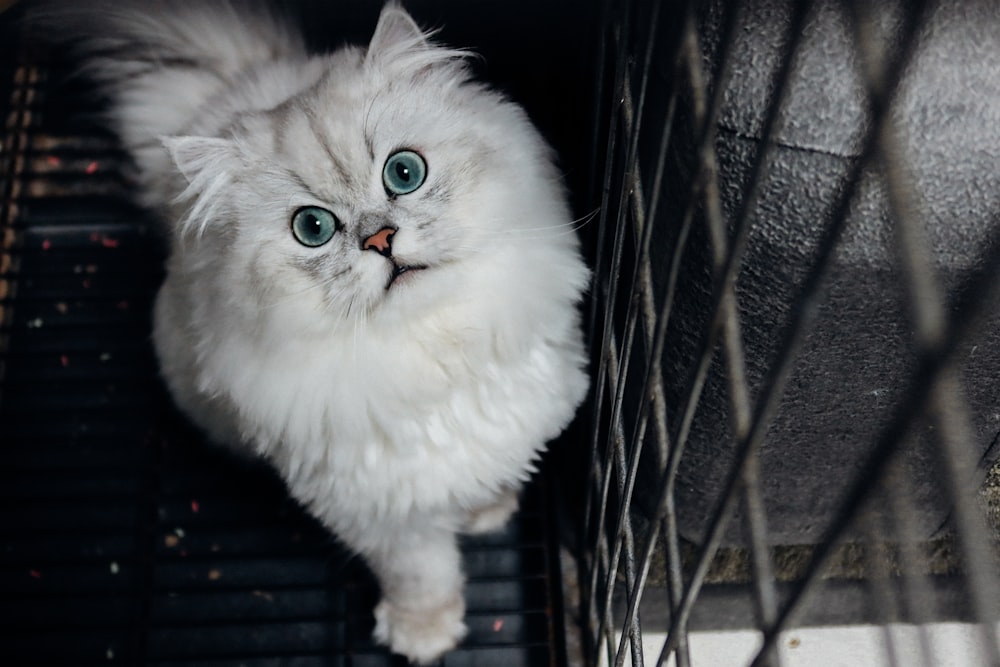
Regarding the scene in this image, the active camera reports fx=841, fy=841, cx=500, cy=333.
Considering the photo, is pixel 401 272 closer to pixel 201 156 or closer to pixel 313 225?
pixel 313 225

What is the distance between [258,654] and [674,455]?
38.4 inches

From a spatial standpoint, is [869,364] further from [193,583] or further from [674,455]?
[193,583]

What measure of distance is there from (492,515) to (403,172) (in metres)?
0.69

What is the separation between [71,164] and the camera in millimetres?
1673

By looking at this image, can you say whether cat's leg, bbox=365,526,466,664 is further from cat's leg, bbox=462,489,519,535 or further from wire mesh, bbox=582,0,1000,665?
wire mesh, bbox=582,0,1000,665

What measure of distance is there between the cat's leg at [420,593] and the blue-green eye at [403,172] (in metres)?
0.48

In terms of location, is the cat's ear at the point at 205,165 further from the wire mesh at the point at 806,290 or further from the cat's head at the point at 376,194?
the wire mesh at the point at 806,290

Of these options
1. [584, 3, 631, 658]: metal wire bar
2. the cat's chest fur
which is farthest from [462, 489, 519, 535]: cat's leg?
the cat's chest fur

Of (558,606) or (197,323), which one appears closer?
(197,323)

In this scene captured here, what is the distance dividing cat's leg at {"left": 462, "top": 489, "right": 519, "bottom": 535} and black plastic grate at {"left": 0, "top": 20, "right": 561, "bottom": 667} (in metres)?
0.03

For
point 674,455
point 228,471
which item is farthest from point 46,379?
point 674,455

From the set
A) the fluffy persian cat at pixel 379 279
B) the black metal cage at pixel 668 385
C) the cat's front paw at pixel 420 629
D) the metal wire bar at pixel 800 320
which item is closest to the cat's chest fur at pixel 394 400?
the fluffy persian cat at pixel 379 279

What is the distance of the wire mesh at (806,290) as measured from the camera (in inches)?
14.8

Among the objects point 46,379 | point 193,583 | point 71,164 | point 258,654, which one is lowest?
point 258,654
